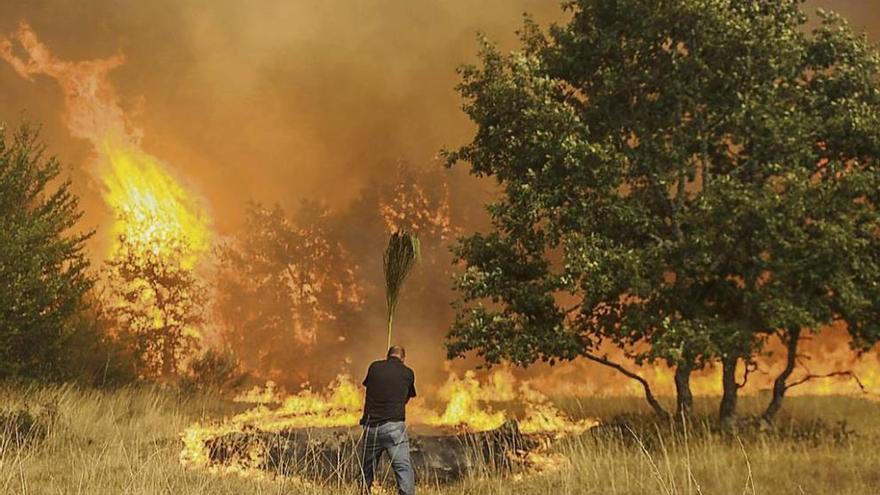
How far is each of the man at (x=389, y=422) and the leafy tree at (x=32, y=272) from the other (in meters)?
15.7

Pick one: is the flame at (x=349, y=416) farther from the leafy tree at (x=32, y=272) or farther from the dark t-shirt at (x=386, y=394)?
the leafy tree at (x=32, y=272)

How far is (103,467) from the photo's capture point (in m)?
11.9

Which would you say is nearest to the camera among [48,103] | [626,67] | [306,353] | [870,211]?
[870,211]

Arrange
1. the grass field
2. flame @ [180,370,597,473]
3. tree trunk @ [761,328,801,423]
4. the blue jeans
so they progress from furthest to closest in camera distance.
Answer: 1. tree trunk @ [761,328,801,423]
2. flame @ [180,370,597,473]
3. the grass field
4. the blue jeans

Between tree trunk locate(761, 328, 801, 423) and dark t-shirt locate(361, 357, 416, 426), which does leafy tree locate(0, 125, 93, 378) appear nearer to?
dark t-shirt locate(361, 357, 416, 426)

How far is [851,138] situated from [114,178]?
46.2m

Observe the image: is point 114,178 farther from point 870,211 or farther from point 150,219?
point 870,211

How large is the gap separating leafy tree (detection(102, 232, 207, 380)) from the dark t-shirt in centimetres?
2609

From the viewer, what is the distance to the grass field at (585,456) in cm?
1169

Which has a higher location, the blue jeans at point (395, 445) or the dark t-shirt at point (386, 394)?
the dark t-shirt at point (386, 394)

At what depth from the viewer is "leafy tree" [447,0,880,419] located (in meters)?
16.4

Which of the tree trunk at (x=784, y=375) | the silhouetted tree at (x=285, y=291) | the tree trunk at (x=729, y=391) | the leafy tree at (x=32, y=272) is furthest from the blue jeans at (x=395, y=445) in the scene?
the silhouetted tree at (x=285, y=291)

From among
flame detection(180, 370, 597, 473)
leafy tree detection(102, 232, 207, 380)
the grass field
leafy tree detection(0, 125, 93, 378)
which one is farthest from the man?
leafy tree detection(102, 232, 207, 380)

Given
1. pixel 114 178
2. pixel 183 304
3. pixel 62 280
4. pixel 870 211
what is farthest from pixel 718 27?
pixel 114 178
